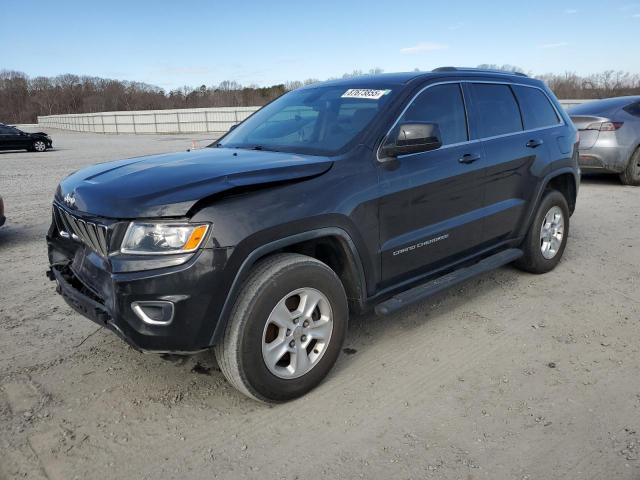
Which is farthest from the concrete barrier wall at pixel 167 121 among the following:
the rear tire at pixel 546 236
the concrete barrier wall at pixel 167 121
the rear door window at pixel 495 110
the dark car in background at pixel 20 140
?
the rear door window at pixel 495 110

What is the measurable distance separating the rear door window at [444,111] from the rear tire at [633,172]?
7366 millimetres

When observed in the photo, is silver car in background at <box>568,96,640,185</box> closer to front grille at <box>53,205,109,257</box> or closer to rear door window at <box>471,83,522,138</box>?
rear door window at <box>471,83,522,138</box>

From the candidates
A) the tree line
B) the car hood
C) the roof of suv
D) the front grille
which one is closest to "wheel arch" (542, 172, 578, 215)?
the roof of suv

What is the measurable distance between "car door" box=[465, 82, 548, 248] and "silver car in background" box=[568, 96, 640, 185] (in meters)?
5.65

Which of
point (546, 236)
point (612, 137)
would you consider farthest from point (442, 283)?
point (612, 137)

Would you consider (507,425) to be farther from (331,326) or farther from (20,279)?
(20,279)

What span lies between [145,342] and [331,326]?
1066 millimetres

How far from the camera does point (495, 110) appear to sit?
4.48 metres

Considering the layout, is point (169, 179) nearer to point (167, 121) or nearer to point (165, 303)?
point (165, 303)

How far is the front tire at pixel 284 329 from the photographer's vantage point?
9.14 feet

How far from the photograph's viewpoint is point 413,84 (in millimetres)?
3799

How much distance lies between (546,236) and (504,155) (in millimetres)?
1213

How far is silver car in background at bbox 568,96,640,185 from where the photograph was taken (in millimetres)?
9578

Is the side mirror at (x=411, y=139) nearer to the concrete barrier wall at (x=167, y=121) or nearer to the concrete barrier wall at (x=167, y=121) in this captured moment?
the concrete barrier wall at (x=167, y=121)
